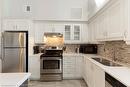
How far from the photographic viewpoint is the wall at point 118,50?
373cm

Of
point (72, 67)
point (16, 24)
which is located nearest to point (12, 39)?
point (16, 24)

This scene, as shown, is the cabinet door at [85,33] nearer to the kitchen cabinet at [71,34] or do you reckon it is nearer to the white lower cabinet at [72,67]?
the kitchen cabinet at [71,34]

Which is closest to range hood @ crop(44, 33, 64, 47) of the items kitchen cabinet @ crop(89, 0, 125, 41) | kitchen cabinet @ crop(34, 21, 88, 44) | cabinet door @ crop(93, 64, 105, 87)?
kitchen cabinet @ crop(34, 21, 88, 44)

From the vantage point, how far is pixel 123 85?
2059 millimetres

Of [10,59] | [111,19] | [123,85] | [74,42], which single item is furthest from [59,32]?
[123,85]

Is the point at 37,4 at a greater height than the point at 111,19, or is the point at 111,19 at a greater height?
the point at 37,4

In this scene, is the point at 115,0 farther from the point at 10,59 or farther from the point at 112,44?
the point at 10,59

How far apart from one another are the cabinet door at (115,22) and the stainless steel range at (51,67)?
279 cm

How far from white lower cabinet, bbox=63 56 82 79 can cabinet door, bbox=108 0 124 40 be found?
8.86 feet

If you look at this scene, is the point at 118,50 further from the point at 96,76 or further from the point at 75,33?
the point at 75,33

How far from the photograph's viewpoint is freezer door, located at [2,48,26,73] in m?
5.97

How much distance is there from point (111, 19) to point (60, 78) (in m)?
3.20

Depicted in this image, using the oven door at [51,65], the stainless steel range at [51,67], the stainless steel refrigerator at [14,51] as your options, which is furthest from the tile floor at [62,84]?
the stainless steel refrigerator at [14,51]

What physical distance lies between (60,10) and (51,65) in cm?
214
